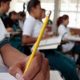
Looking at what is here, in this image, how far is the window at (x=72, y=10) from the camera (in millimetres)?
6781

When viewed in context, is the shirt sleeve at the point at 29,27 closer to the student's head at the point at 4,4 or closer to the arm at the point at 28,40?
the arm at the point at 28,40

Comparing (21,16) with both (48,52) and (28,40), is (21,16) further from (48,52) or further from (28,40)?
(48,52)

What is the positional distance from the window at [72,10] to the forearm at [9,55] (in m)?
5.83

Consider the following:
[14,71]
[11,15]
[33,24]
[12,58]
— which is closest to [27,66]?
[14,71]

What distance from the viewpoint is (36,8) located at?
2.79 metres

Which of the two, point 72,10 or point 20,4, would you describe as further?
point 20,4

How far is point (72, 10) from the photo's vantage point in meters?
6.85

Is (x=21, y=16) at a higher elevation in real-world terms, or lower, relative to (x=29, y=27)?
lower

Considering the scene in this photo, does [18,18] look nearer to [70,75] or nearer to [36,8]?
[36,8]

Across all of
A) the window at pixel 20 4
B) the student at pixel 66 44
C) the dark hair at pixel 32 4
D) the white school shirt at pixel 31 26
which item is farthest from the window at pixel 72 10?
the white school shirt at pixel 31 26

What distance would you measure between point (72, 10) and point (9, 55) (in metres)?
6.01

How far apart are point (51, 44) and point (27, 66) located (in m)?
1.68

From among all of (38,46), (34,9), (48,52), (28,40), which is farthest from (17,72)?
(34,9)

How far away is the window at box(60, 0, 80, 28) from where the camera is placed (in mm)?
6781
